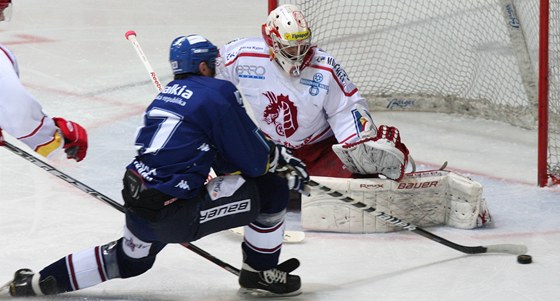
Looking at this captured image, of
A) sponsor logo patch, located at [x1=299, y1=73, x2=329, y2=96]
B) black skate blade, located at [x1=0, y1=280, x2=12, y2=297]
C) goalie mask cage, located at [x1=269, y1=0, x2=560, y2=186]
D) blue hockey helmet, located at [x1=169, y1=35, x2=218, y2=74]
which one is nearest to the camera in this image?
blue hockey helmet, located at [x1=169, y1=35, x2=218, y2=74]

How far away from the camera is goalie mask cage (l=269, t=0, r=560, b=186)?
227 inches

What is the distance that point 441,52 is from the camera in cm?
609

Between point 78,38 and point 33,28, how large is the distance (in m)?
0.43

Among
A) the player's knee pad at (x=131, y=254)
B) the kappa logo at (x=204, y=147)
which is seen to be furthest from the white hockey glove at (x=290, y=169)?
the player's knee pad at (x=131, y=254)

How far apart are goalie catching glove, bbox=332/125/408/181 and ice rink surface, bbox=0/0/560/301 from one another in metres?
0.24

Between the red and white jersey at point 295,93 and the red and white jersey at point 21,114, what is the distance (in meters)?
1.15

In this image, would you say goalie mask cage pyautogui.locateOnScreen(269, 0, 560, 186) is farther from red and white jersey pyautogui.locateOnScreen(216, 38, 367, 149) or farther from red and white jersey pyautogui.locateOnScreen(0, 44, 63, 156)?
red and white jersey pyautogui.locateOnScreen(0, 44, 63, 156)

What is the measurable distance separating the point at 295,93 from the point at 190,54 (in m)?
1.13

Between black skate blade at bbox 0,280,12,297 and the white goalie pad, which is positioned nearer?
black skate blade at bbox 0,280,12,297

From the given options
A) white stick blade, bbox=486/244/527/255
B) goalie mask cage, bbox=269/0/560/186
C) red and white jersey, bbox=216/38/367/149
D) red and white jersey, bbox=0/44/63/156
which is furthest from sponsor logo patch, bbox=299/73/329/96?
goalie mask cage, bbox=269/0/560/186

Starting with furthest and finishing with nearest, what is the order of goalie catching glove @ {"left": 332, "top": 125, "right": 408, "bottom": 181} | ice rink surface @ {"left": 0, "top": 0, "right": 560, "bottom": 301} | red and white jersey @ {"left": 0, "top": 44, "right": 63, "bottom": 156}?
goalie catching glove @ {"left": 332, "top": 125, "right": 408, "bottom": 181} < ice rink surface @ {"left": 0, "top": 0, "right": 560, "bottom": 301} < red and white jersey @ {"left": 0, "top": 44, "right": 63, "bottom": 156}

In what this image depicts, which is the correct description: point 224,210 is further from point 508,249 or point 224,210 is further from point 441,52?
point 441,52

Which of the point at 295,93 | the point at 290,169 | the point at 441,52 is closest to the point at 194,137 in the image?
the point at 290,169

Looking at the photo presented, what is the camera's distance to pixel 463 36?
20.3 ft
